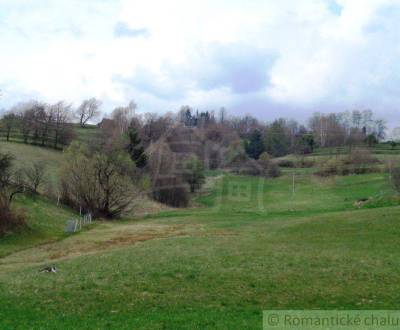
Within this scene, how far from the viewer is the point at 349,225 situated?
29.4 metres

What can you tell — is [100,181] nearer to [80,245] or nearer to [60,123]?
[80,245]

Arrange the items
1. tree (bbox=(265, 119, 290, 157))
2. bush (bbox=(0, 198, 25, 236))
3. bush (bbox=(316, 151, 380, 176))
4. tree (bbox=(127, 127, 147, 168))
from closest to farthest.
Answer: bush (bbox=(0, 198, 25, 236)), tree (bbox=(127, 127, 147, 168)), bush (bbox=(316, 151, 380, 176)), tree (bbox=(265, 119, 290, 157))

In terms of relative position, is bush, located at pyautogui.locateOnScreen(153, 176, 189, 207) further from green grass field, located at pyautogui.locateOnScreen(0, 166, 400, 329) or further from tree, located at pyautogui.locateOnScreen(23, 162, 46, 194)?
green grass field, located at pyautogui.locateOnScreen(0, 166, 400, 329)

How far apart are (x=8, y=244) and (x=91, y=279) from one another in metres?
20.4

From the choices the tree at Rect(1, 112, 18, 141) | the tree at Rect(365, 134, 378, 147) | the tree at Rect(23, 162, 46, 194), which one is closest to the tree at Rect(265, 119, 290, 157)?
the tree at Rect(365, 134, 378, 147)

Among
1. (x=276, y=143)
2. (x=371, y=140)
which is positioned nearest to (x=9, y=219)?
(x=276, y=143)

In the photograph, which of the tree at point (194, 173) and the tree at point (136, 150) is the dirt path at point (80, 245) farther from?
the tree at point (194, 173)

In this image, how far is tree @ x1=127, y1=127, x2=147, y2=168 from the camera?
79812mm

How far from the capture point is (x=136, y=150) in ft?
265

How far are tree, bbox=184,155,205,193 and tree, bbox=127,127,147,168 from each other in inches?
330

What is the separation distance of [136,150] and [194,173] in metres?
11.4

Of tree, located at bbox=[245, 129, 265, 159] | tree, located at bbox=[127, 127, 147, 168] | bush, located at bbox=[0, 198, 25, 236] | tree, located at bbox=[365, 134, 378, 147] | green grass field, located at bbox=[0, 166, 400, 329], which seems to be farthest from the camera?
tree, located at bbox=[245, 129, 265, 159]

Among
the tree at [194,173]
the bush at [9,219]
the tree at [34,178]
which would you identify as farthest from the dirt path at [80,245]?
the tree at [194,173]

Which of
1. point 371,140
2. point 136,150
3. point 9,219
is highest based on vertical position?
point 371,140
